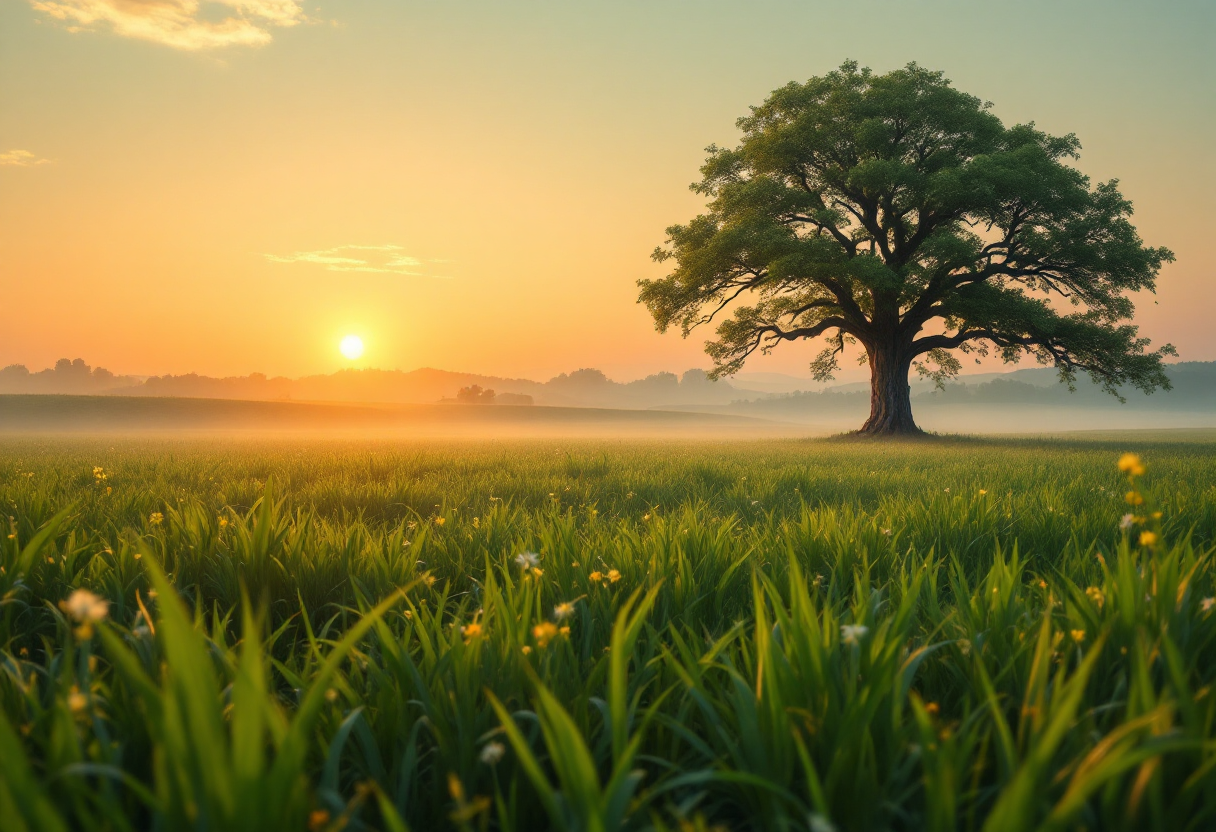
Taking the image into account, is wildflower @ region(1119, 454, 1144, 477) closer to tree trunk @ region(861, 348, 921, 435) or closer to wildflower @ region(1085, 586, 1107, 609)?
wildflower @ region(1085, 586, 1107, 609)

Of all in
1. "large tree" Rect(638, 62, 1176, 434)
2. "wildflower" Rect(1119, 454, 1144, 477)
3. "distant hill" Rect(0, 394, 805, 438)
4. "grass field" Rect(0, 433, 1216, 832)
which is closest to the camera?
"grass field" Rect(0, 433, 1216, 832)

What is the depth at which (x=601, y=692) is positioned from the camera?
1998mm

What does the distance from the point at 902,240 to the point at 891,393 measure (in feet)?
20.4

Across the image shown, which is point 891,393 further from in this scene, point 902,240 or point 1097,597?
point 1097,597

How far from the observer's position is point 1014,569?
261 centimetres

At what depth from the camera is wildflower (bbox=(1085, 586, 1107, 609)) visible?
7.14 feet

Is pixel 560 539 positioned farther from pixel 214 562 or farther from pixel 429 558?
pixel 214 562

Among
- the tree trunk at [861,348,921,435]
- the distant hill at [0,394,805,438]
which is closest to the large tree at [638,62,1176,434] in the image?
the tree trunk at [861,348,921,435]

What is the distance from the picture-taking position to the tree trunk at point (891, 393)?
85.8ft

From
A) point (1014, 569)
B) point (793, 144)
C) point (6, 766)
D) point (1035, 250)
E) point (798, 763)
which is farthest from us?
point (793, 144)

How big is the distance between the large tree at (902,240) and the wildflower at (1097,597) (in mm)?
20847

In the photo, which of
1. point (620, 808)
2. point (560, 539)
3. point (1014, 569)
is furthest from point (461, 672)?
point (1014, 569)

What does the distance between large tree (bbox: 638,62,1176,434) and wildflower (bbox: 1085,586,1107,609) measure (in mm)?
20847

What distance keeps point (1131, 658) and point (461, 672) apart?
181cm
